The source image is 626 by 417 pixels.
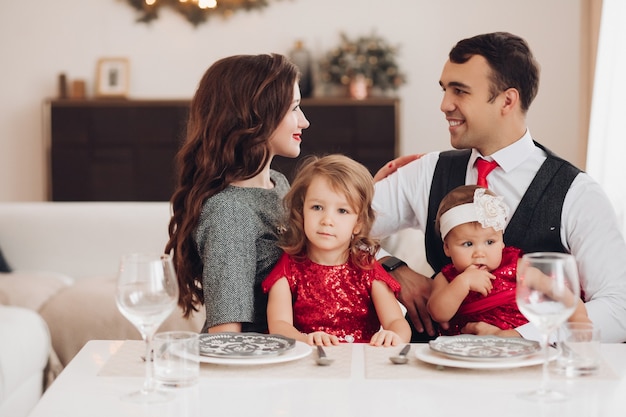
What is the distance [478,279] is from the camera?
7.12 ft

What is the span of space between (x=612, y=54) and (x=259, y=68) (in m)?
3.14

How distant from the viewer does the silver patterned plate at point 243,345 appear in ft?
5.17

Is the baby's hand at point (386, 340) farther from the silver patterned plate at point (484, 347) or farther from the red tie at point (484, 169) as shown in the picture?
the red tie at point (484, 169)

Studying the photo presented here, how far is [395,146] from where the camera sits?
23.2ft

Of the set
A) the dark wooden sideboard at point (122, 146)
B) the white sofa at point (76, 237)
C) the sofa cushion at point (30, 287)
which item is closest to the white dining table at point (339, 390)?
the sofa cushion at point (30, 287)

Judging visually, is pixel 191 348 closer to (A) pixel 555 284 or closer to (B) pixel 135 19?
(A) pixel 555 284

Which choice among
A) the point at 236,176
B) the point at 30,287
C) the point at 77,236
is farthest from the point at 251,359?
the point at 77,236

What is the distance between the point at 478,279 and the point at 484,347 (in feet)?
1.80

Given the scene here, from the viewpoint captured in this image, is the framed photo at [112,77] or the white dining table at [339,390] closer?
Answer: the white dining table at [339,390]

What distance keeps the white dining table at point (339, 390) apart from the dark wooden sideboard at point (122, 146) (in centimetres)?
549

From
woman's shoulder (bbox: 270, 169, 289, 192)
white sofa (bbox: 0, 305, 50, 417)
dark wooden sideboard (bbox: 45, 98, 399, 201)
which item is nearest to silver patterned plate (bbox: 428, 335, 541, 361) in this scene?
woman's shoulder (bbox: 270, 169, 289, 192)

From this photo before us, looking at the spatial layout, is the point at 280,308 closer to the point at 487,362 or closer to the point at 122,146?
the point at 487,362

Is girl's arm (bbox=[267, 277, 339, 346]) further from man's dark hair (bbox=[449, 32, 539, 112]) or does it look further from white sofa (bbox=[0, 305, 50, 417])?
white sofa (bbox=[0, 305, 50, 417])

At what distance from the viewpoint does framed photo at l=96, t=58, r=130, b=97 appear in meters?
7.40
